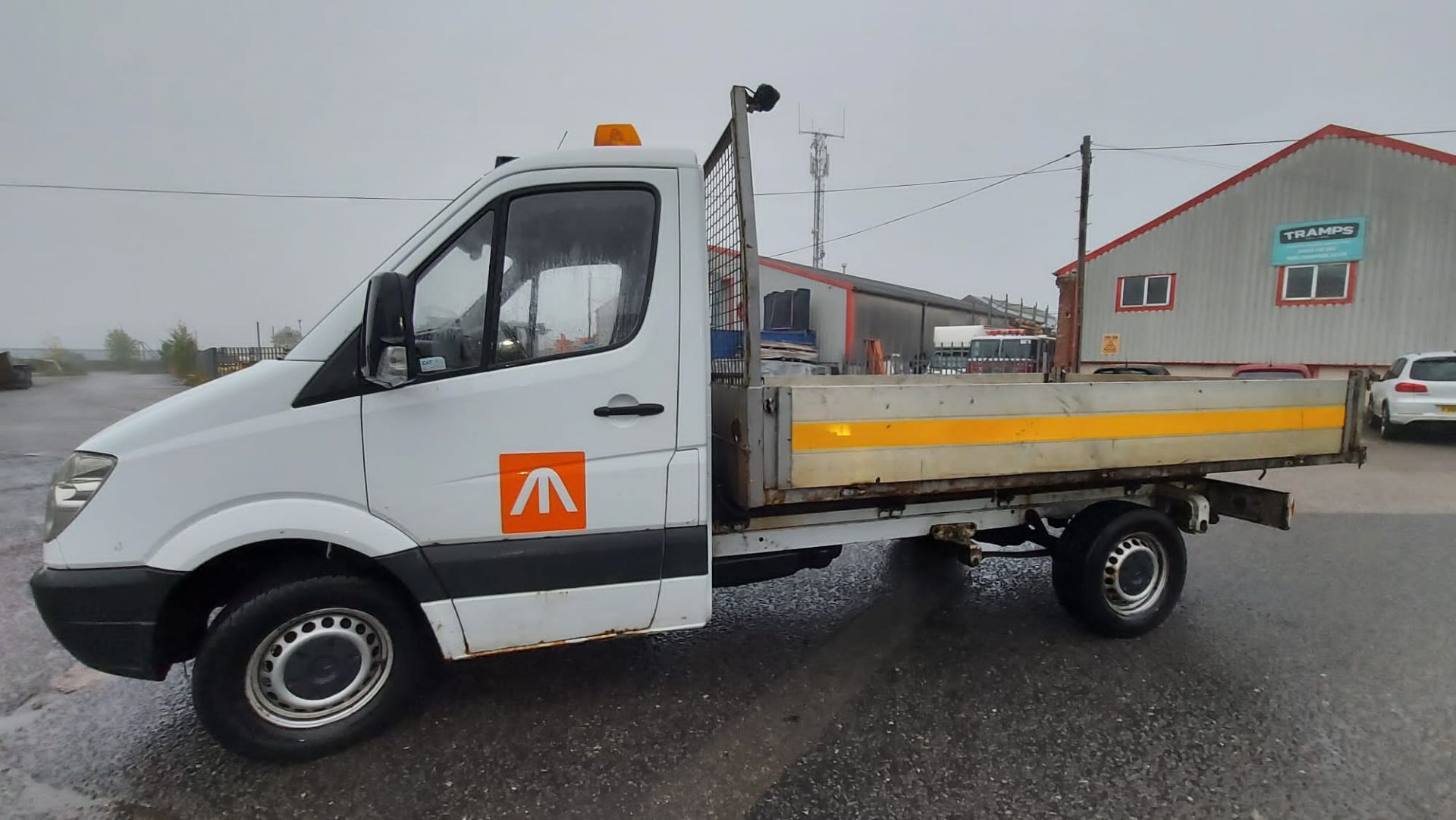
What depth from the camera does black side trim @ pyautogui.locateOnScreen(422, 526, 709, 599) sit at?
2.72 metres

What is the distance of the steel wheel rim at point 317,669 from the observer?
2.67m

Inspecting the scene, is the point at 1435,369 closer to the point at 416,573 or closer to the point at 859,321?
the point at 416,573

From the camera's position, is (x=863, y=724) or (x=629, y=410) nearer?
(x=629, y=410)

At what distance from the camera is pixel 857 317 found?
89.8ft

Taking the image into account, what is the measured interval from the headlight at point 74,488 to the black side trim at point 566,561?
1132mm

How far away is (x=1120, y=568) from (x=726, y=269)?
2.79 metres

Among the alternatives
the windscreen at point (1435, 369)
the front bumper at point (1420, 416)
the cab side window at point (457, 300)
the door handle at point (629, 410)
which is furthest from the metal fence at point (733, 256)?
the windscreen at point (1435, 369)

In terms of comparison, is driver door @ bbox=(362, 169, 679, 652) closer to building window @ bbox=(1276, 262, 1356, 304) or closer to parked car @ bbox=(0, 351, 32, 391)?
building window @ bbox=(1276, 262, 1356, 304)

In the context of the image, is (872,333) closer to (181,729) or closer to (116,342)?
(181,729)

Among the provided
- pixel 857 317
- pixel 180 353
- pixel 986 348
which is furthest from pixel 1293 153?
pixel 180 353

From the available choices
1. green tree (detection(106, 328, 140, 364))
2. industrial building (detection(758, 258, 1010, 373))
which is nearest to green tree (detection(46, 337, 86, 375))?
green tree (detection(106, 328, 140, 364))

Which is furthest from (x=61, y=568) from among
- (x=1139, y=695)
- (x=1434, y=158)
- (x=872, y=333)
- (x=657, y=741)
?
(x=872, y=333)

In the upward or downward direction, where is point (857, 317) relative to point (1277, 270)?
downward

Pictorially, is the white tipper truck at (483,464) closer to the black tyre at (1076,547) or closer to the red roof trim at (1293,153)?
the black tyre at (1076,547)
